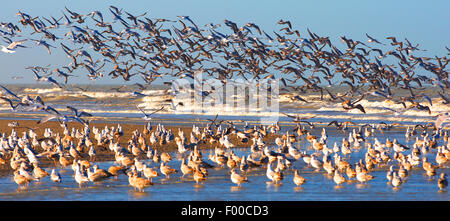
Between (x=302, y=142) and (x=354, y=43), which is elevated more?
(x=354, y=43)

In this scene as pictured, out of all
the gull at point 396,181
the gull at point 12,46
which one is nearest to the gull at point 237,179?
the gull at point 396,181

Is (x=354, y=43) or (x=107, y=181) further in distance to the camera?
(x=354, y=43)

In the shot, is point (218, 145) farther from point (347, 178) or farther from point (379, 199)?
point (379, 199)

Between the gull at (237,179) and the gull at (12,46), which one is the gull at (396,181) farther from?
the gull at (12,46)

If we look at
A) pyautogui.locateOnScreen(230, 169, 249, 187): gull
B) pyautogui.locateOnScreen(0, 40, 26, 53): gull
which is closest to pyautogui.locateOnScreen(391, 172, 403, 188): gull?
pyautogui.locateOnScreen(230, 169, 249, 187): gull

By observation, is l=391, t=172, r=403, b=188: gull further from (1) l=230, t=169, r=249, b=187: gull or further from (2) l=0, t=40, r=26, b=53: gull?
(2) l=0, t=40, r=26, b=53: gull

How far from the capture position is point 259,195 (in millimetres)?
15242

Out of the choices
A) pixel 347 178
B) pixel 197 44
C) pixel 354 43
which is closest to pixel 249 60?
pixel 197 44

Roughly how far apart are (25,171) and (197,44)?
9394mm

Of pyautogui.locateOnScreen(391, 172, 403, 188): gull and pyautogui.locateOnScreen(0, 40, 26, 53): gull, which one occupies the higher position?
pyautogui.locateOnScreen(0, 40, 26, 53): gull

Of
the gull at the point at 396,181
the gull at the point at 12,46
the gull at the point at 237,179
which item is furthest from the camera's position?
the gull at the point at 12,46

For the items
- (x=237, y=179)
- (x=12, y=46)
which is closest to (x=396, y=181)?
(x=237, y=179)

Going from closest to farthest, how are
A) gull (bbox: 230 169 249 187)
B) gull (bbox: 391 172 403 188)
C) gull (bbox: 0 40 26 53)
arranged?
gull (bbox: 391 172 403 188), gull (bbox: 230 169 249 187), gull (bbox: 0 40 26 53)
